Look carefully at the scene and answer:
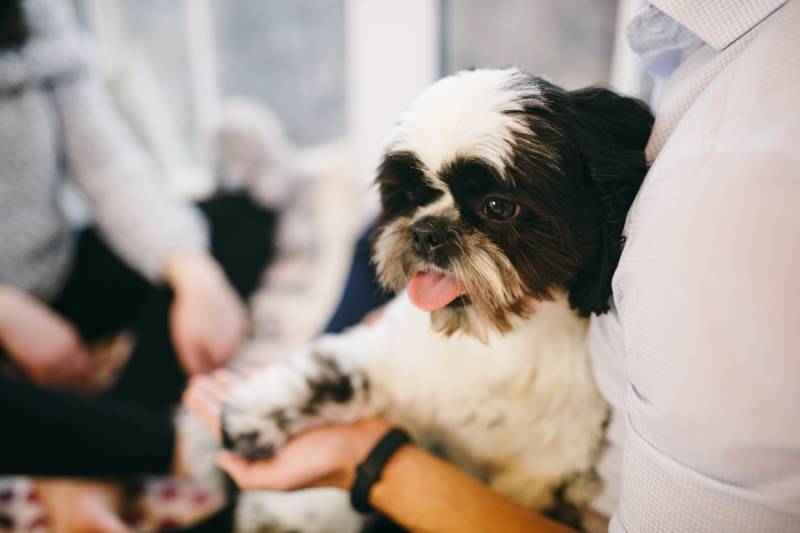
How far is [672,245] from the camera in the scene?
0.49 m

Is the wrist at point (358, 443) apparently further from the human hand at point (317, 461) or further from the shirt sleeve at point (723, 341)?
the shirt sleeve at point (723, 341)

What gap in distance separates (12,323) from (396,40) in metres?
1.78

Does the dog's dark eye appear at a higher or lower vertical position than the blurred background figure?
higher

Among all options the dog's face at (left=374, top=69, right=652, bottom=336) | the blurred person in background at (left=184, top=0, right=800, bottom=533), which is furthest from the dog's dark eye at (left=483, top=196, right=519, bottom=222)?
the blurred person in background at (left=184, top=0, right=800, bottom=533)

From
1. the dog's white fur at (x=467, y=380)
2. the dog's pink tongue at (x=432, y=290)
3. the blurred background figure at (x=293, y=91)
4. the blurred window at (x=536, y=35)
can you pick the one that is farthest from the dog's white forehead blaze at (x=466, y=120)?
the blurred window at (x=536, y=35)

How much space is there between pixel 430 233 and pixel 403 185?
101mm

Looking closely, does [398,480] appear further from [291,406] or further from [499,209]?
[499,209]

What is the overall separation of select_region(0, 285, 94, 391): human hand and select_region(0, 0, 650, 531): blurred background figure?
18 centimetres

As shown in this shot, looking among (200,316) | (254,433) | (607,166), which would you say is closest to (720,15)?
(607,166)

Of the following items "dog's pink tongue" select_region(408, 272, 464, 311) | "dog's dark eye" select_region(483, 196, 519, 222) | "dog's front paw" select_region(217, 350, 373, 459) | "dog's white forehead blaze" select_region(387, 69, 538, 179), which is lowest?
"dog's front paw" select_region(217, 350, 373, 459)

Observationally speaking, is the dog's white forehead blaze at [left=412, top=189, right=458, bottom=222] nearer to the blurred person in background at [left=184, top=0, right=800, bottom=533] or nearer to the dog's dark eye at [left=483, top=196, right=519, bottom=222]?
the dog's dark eye at [left=483, top=196, right=519, bottom=222]

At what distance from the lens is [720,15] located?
1.84 feet

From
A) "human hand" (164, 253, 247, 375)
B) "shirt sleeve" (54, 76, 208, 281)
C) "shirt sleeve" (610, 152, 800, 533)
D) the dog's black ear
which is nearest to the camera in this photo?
"shirt sleeve" (610, 152, 800, 533)

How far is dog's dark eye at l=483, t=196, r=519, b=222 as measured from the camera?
0.67 m
